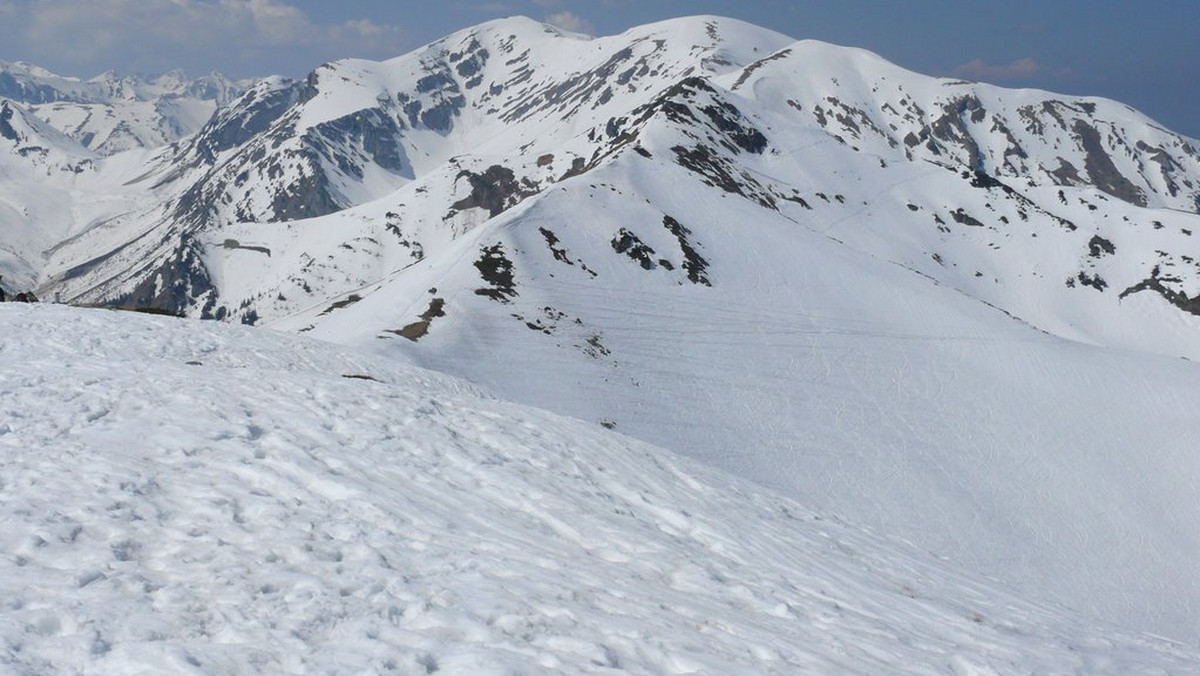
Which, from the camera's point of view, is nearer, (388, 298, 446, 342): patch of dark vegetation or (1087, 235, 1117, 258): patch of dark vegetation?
(388, 298, 446, 342): patch of dark vegetation

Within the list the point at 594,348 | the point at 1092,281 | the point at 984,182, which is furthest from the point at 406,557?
the point at 984,182

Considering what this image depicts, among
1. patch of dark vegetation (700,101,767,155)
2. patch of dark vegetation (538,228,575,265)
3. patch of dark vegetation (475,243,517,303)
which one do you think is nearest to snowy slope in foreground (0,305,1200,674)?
patch of dark vegetation (475,243,517,303)

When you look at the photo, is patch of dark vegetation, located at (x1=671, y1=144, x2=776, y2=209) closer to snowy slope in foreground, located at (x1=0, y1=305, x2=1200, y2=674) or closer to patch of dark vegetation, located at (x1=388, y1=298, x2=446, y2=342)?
patch of dark vegetation, located at (x1=388, y1=298, x2=446, y2=342)

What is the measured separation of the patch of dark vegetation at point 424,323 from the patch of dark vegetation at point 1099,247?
129m

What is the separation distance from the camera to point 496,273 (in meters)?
56.2

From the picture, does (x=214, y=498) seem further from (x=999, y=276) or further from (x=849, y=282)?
(x=999, y=276)

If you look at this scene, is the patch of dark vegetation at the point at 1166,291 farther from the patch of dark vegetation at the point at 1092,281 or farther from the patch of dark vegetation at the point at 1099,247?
the patch of dark vegetation at the point at 1099,247

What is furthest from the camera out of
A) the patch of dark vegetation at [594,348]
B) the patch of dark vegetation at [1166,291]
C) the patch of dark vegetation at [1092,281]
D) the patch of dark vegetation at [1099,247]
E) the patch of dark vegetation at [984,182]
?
the patch of dark vegetation at [984,182]

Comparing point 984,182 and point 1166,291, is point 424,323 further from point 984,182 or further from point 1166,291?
point 984,182

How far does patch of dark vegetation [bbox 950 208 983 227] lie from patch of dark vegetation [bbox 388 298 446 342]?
114885mm

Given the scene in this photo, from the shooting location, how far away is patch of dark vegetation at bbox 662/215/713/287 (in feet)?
223

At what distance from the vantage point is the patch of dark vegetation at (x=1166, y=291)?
12294 centimetres

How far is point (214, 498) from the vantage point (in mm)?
10727

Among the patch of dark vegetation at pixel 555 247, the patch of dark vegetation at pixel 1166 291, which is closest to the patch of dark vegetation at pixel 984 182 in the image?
the patch of dark vegetation at pixel 1166 291
